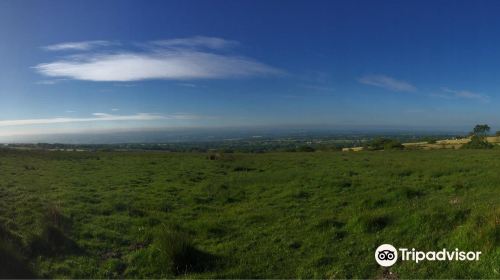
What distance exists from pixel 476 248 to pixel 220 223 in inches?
290

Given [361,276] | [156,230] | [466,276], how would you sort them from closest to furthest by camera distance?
[466,276]
[361,276]
[156,230]

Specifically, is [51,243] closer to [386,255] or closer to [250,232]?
[250,232]

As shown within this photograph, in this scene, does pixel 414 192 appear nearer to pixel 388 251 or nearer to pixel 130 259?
pixel 388 251

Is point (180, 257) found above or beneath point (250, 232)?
above

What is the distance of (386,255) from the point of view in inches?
312

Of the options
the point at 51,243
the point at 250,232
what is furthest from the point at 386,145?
the point at 51,243

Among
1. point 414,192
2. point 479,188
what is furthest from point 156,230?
point 479,188

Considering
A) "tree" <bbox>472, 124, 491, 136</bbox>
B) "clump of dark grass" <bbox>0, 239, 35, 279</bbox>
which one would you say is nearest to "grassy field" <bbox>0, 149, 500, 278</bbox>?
"clump of dark grass" <bbox>0, 239, 35, 279</bbox>

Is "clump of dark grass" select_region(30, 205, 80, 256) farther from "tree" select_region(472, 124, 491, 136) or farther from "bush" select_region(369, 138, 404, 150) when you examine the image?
"tree" select_region(472, 124, 491, 136)

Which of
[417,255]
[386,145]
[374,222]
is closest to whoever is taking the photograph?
[417,255]

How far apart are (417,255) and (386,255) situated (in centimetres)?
63

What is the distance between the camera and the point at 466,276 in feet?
22.1

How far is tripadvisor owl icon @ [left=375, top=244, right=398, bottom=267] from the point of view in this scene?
302 inches

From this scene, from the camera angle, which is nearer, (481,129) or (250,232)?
(250,232)
